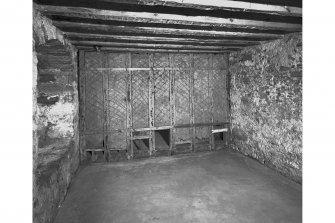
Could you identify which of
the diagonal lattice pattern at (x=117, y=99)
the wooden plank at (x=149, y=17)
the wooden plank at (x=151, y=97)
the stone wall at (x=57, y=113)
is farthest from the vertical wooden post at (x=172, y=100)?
the wooden plank at (x=149, y=17)

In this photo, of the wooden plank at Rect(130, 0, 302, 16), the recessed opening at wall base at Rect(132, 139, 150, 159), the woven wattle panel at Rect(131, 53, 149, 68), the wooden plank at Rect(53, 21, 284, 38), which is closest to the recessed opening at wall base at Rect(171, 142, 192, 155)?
the recessed opening at wall base at Rect(132, 139, 150, 159)

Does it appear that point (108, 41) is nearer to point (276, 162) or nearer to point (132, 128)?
point (132, 128)

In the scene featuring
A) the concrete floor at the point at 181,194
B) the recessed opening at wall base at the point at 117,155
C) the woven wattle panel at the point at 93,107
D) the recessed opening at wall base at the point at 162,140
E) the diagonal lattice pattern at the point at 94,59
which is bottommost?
the concrete floor at the point at 181,194

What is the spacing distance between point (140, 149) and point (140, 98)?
4.00ft

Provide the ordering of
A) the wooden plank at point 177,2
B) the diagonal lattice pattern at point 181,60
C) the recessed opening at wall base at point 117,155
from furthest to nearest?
the diagonal lattice pattern at point 181,60 → the recessed opening at wall base at point 117,155 → the wooden plank at point 177,2

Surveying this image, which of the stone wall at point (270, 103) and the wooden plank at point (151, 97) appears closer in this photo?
the stone wall at point (270, 103)

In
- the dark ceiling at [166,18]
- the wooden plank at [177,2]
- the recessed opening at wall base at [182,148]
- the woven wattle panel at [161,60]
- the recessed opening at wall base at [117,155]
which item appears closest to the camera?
the wooden plank at [177,2]

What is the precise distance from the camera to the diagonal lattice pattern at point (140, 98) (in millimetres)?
4781

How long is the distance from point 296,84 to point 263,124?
1.12 m

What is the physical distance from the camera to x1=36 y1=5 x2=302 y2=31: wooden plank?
2203mm

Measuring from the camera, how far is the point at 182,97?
510 cm

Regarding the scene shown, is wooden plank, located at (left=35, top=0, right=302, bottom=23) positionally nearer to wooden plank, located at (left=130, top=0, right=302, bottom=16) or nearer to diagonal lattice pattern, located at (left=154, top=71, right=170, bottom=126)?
wooden plank, located at (left=130, top=0, right=302, bottom=16)

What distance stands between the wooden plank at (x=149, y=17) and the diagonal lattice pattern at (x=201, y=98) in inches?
92.8

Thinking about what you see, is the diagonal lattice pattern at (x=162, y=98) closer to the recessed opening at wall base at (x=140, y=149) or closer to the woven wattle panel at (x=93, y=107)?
the recessed opening at wall base at (x=140, y=149)
